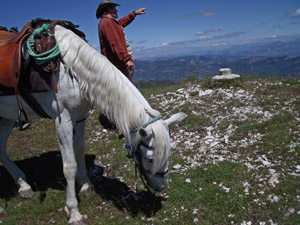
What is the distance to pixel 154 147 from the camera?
268cm

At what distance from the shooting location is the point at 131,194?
3.89 m

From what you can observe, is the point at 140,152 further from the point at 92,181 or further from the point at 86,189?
the point at 92,181

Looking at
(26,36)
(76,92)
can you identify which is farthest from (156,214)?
(26,36)

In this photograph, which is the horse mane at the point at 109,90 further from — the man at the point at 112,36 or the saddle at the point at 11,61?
the man at the point at 112,36

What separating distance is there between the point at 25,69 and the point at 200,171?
332 centimetres

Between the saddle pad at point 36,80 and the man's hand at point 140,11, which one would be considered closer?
the saddle pad at point 36,80

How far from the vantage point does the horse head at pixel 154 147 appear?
2650 millimetres

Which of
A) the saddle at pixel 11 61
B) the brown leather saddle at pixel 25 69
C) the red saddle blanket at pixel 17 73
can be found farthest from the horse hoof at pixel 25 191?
the saddle at pixel 11 61

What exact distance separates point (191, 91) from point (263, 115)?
9.06ft

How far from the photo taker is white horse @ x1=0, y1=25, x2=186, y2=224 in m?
2.75

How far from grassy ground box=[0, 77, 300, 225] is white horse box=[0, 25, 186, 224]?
0.65 m

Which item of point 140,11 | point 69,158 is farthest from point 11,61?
point 140,11

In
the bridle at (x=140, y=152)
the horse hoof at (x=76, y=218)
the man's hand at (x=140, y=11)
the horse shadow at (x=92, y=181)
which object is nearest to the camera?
the bridle at (x=140, y=152)

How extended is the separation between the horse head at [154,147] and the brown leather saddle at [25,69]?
138cm
